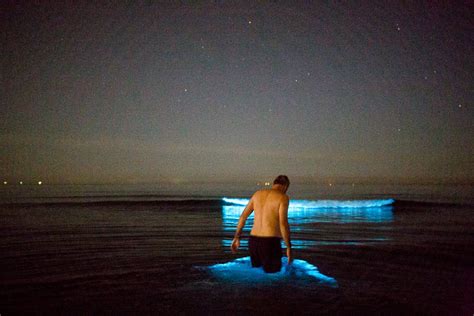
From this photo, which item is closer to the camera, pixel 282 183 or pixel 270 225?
pixel 270 225

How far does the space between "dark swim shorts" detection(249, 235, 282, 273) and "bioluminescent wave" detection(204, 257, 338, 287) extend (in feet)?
0.55

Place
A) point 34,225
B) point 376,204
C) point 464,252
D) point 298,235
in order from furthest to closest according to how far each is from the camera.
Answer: point 376,204 < point 34,225 < point 298,235 < point 464,252

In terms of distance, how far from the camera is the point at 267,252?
803 centimetres

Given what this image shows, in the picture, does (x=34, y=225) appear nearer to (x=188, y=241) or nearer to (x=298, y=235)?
(x=188, y=241)

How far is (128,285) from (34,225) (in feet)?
42.8

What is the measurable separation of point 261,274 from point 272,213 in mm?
1186

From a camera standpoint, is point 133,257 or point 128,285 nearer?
point 128,285

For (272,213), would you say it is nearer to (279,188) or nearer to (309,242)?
(279,188)

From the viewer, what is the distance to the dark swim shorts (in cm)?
799

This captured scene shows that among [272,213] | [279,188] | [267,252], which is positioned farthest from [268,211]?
[267,252]

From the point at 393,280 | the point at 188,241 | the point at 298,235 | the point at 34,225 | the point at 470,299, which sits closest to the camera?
the point at 470,299

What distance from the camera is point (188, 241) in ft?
48.0

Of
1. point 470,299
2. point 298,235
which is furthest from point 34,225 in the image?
point 470,299

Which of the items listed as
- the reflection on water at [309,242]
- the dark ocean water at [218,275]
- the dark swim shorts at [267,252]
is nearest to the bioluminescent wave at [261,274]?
the dark ocean water at [218,275]
